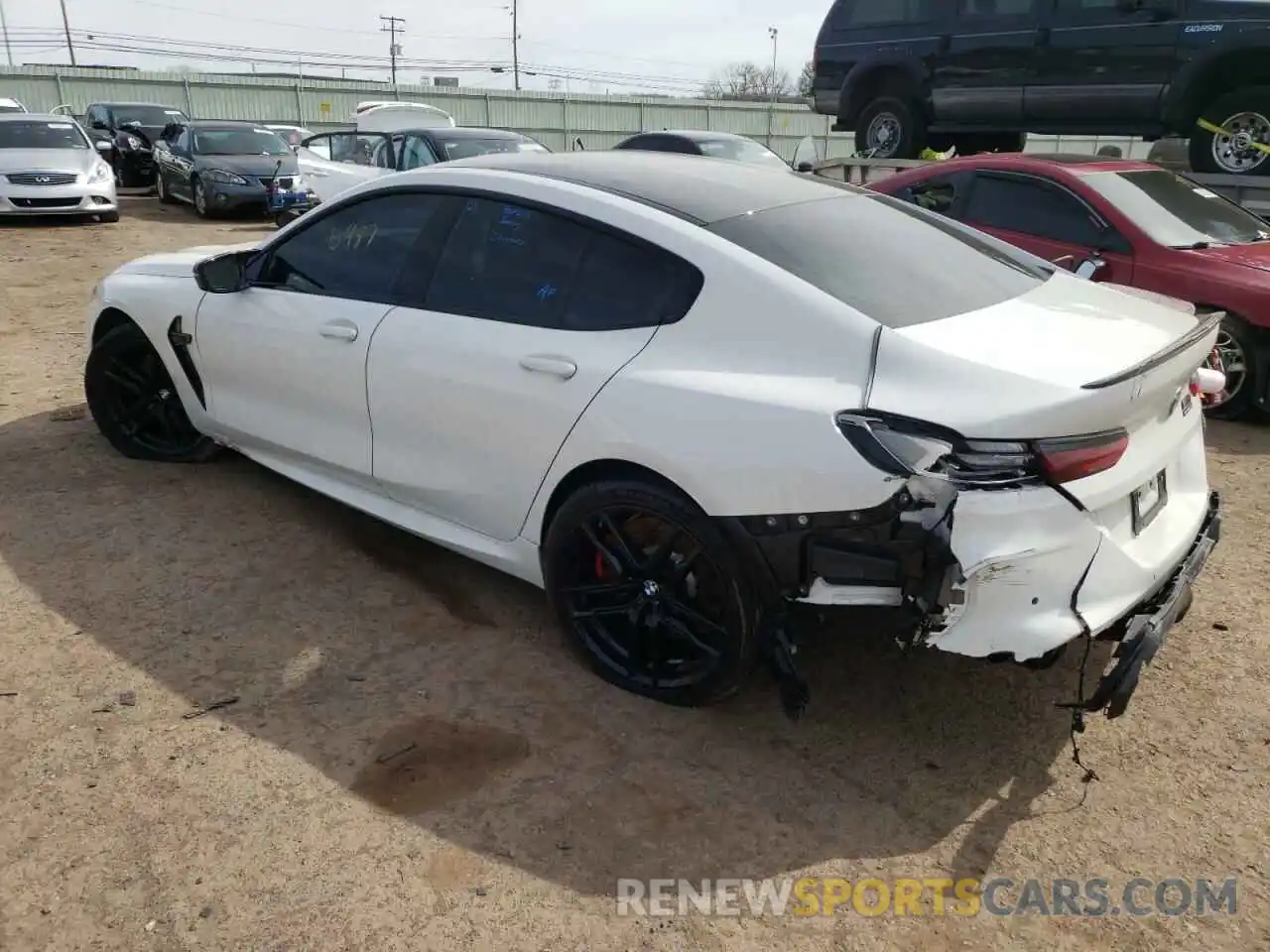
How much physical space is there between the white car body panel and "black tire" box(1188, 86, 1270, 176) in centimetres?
586

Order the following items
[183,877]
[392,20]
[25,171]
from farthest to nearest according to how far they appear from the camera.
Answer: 1. [392,20]
2. [25,171]
3. [183,877]

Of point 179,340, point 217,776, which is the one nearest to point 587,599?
point 217,776

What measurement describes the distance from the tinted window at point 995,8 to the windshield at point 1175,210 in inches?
109

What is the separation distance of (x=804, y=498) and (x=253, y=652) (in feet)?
6.45

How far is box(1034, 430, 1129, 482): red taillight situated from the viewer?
242 cm

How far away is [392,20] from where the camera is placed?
80.7m

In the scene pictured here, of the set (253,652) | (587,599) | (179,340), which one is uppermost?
(179,340)

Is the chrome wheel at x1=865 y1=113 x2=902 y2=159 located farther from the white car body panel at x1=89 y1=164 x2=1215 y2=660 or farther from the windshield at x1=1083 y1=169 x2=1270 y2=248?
the white car body panel at x1=89 y1=164 x2=1215 y2=660

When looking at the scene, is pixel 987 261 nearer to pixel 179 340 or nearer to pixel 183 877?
A: pixel 183 877

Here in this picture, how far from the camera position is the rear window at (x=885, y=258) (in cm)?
281

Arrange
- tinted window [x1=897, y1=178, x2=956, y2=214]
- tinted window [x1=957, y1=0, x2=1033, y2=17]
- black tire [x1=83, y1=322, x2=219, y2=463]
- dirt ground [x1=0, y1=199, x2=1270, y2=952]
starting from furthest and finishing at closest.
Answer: tinted window [x1=957, y1=0, x2=1033, y2=17], tinted window [x1=897, y1=178, x2=956, y2=214], black tire [x1=83, y1=322, x2=219, y2=463], dirt ground [x1=0, y1=199, x2=1270, y2=952]

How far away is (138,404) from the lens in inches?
194

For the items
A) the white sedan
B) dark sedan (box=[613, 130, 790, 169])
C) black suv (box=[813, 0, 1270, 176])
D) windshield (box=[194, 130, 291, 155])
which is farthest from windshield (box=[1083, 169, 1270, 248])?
windshield (box=[194, 130, 291, 155])

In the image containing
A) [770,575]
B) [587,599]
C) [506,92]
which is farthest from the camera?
[506,92]
